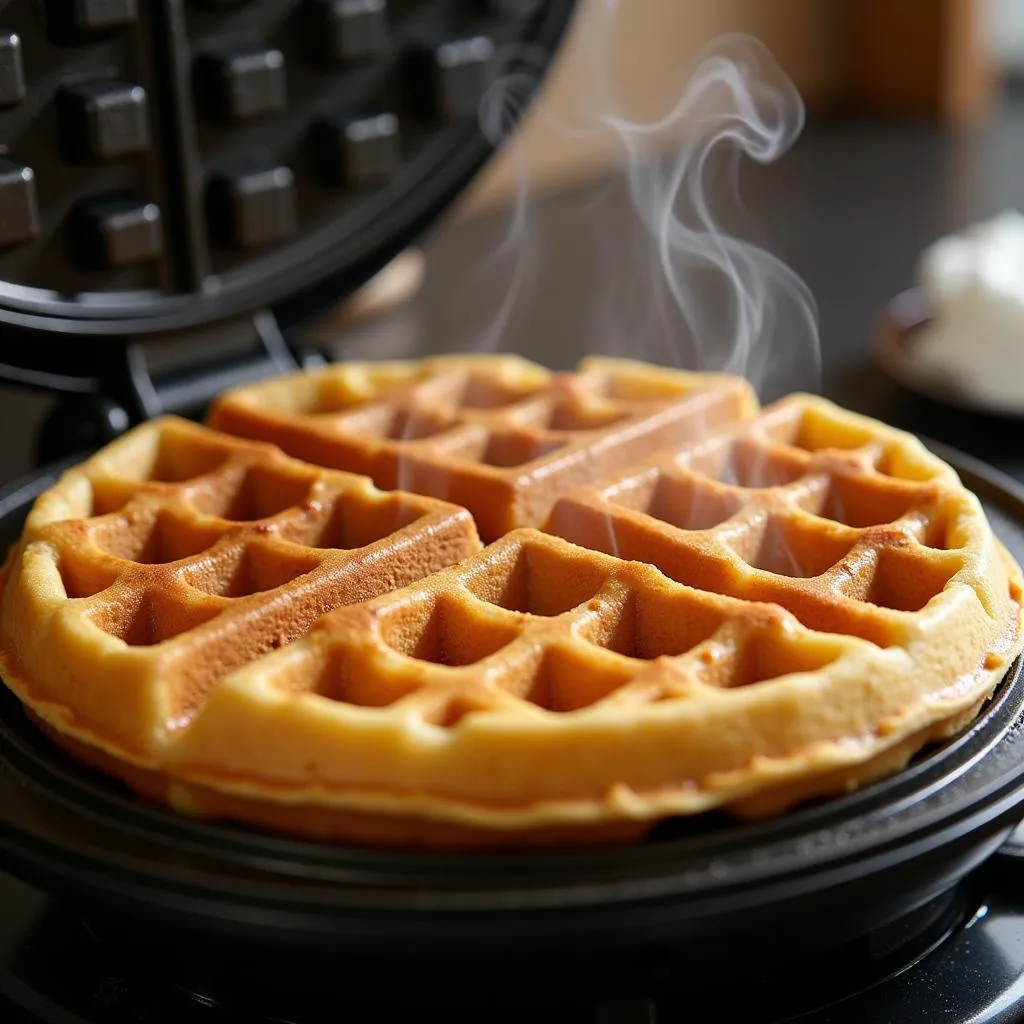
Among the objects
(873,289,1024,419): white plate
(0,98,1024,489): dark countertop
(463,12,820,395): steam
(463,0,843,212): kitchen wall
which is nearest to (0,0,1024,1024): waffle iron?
(463,12,820,395): steam

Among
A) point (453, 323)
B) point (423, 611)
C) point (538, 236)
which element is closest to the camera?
point (423, 611)

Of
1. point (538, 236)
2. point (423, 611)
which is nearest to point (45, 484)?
point (423, 611)

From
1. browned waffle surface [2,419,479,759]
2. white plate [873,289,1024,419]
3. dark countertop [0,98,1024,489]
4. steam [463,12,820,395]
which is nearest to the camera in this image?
browned waffle surface [2,419,479,759]

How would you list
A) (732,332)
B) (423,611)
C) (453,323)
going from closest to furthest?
(423,611) → (732,332) → (453,323)

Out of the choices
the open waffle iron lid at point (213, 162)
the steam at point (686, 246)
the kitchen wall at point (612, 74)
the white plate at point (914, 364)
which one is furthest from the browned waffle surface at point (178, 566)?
the kitchen wall at point (612, 74)

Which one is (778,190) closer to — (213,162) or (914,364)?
(914,364)

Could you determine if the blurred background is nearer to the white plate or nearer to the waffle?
the white plate

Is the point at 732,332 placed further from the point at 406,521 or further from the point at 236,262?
the point at 406,521
